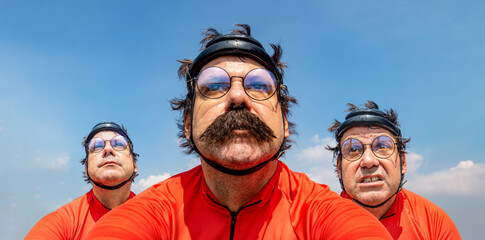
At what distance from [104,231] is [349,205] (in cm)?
180

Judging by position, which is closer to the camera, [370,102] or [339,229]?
[339,229]

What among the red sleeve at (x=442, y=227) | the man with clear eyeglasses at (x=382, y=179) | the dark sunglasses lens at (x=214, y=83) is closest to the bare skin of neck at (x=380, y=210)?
the man with clear eyeglasses at (x=382, y=179)

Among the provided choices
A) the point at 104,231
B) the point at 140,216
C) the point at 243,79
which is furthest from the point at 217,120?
the point at 104,231

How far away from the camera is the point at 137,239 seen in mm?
2436

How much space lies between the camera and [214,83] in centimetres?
298

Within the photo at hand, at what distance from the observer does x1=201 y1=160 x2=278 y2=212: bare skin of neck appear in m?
2.92

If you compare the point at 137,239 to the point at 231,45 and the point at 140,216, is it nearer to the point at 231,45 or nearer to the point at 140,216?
the point at 140,216

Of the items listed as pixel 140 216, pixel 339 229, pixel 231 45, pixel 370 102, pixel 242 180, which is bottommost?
pixel 339 229

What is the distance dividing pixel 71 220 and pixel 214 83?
14.8ft

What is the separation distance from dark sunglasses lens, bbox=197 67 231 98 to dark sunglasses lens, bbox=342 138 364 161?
9.42 feet

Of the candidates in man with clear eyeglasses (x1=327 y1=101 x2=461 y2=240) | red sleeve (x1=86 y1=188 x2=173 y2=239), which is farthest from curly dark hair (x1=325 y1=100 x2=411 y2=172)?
red sleeve (x1=86 y1=188 x2=173 y2=239)

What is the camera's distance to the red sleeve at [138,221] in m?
2.42

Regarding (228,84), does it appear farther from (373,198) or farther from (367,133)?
(373,198)

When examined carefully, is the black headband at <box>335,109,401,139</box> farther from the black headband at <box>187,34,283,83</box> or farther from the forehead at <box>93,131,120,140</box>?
the forehead at <box>93,131,120,140</box>
